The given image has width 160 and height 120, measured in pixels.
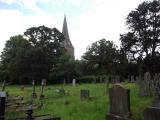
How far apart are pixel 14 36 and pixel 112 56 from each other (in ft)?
90.5

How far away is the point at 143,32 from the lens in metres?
52.0

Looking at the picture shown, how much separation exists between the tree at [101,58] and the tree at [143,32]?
10.3 ft

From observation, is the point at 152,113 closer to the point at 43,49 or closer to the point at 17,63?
the point at 17,63

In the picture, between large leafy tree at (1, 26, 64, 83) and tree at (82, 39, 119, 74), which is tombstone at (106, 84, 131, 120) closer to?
tree at (82, 39, 119, 74)

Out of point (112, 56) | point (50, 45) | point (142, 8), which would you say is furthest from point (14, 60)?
point (142, 8)

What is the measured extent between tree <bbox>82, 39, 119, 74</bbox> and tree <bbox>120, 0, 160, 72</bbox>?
10.3ft

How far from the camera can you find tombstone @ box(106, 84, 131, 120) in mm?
8992

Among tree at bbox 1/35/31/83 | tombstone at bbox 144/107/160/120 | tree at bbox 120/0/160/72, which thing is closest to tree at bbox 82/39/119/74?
tree at bbox 120/0/160/72

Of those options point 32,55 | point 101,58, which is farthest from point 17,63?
point 101,58

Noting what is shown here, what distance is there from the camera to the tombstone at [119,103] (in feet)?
29.5

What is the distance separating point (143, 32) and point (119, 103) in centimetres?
4444

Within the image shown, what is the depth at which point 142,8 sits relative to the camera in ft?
174

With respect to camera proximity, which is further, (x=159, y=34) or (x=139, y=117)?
(x=159, y=34)

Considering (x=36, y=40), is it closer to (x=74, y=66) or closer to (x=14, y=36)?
(x=14, y=36)
